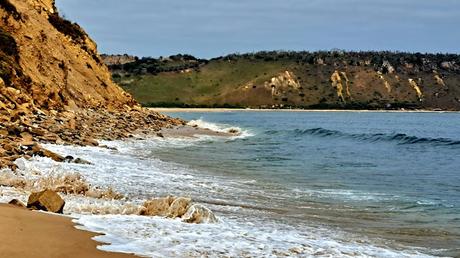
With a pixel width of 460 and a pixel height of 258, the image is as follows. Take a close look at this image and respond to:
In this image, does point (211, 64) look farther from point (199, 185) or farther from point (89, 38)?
point (199, 185)

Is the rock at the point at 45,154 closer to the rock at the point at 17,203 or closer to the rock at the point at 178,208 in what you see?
the rock at the point at 17,203

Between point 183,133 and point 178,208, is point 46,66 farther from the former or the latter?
point 178,208

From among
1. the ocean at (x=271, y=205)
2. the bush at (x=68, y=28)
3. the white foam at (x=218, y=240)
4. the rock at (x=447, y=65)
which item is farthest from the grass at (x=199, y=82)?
the white foam at (x=218, y=240)

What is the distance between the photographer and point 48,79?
29734mm

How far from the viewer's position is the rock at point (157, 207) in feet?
27.9

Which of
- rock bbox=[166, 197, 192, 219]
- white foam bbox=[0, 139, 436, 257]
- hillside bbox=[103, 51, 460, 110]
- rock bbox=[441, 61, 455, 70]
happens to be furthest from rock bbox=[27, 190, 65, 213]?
rock bbox=[441, 61, 455, 70]

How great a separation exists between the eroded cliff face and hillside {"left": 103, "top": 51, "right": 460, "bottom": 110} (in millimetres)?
107993

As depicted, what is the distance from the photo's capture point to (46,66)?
30.7m

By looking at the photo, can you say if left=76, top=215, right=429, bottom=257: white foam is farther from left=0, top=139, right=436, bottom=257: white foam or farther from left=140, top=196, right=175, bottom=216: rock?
left=140, top=196, right=175, bottom=216: rock

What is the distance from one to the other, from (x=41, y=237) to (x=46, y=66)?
26.1 m

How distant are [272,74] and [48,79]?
14326cm

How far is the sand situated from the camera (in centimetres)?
558

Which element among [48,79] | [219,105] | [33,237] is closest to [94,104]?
[48,79]

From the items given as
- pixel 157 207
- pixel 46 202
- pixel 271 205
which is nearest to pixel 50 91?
pixel 271 205
